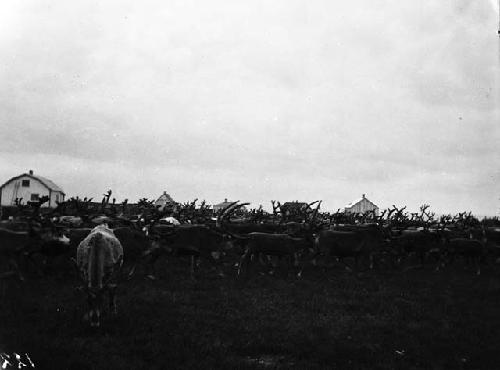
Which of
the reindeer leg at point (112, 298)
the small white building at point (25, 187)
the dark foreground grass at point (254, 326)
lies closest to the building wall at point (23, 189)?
the small white building at point (25, 187)

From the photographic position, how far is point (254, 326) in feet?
28.7

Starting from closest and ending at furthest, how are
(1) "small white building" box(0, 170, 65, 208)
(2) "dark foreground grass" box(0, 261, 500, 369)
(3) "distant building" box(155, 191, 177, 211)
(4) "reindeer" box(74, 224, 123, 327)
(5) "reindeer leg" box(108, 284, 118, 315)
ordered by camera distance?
(2) "dark foreground grass" box(0, 261, 500, 369) → (4) "reindeer" box(74, 224, 123, 327) → (5) "reindeer leg" box(108, 284, 118, 315) → (3) "distant building" box(155, 191, 177, 211) → (1) "small white building" box(0, 170, 65, 208)

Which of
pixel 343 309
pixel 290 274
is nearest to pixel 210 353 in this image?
pixel 343 309

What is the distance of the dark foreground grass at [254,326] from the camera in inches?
273

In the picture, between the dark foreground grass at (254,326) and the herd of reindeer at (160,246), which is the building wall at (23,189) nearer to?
the herd of reindeer at (160,246)

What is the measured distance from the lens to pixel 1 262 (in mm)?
13219

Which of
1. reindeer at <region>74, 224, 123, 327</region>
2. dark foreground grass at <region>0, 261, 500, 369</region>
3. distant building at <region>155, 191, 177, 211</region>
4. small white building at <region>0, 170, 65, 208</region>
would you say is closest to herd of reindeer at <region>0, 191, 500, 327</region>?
reindeer at <region>74, 224, 123, 327</region>

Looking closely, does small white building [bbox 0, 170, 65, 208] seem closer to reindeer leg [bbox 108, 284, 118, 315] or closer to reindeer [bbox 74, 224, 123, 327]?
reindeer leg [bbox 108, 284, 118, 315]

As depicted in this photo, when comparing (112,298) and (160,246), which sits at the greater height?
(160,246)

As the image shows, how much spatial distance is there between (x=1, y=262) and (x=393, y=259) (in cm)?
1733

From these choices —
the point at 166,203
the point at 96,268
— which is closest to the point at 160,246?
the point at 96,268

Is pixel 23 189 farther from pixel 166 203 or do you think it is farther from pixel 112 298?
pixel 112 298

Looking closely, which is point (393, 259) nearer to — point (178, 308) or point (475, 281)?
point (475, 281)

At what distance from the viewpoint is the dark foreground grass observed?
6945mm
